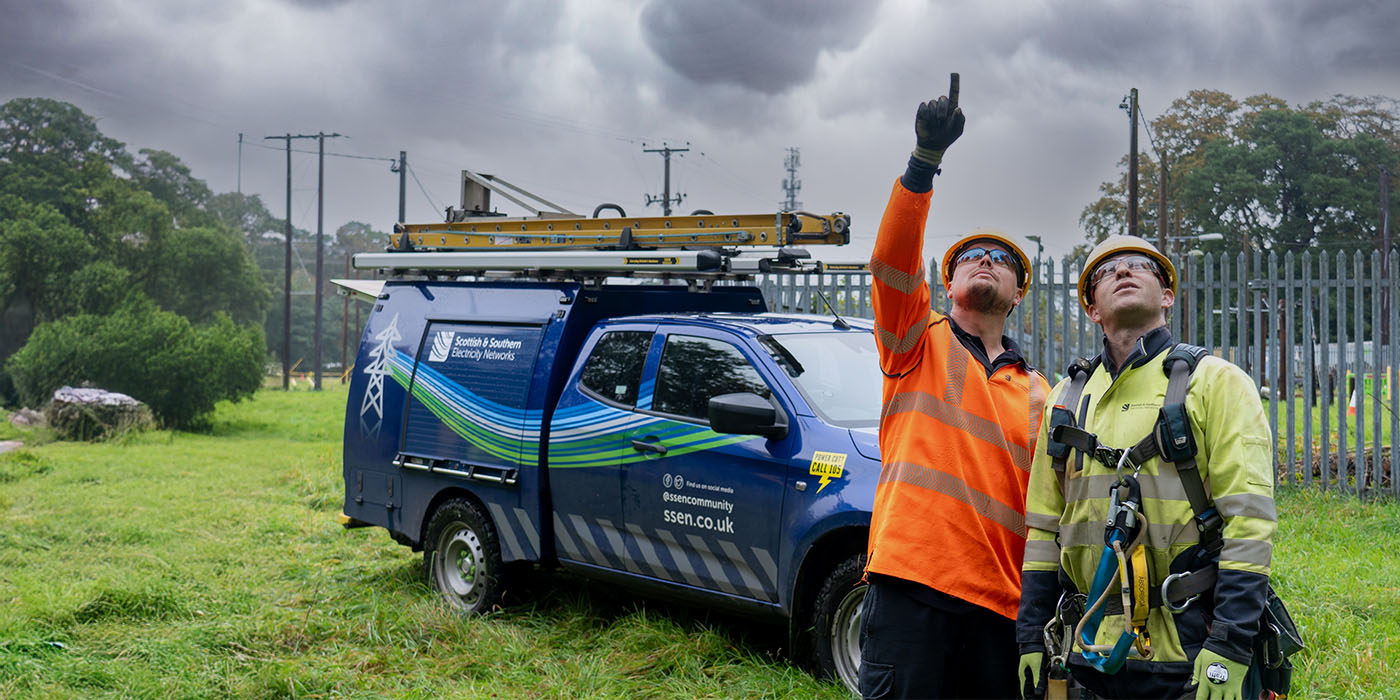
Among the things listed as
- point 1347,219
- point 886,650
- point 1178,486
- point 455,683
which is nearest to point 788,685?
point 455,683

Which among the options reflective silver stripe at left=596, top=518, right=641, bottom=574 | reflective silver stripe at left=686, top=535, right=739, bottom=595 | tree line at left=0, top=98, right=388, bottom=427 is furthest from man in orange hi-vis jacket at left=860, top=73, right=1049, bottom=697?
tree line at left=0, top=98, right=388, bottom=427

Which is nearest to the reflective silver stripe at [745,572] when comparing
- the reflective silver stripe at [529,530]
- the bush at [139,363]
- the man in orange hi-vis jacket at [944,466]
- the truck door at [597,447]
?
the truck door at [597,447]

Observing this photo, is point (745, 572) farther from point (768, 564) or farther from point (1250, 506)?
point (1250, 506)

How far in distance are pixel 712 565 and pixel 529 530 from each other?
1340 mm

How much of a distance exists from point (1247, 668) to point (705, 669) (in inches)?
137

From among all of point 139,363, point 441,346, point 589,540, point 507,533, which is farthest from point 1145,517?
point 139,363

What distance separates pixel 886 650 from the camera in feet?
10.4

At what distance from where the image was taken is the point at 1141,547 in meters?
2.70

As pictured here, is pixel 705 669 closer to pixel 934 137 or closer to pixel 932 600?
pixel 932 600

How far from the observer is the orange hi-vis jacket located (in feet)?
10.4

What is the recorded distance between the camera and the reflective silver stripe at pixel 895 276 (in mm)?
3242

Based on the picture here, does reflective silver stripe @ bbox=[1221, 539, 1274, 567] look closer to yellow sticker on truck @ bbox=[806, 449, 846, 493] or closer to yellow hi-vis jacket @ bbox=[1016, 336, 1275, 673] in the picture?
yellow hi-vis jacket @ bbox=[1016, 336, 1275, 673]

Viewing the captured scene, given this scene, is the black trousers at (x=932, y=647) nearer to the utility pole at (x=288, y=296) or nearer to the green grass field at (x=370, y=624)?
the green grass field at (x=370, y=624)

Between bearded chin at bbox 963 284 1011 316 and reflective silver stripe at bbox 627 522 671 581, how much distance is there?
2.95m
